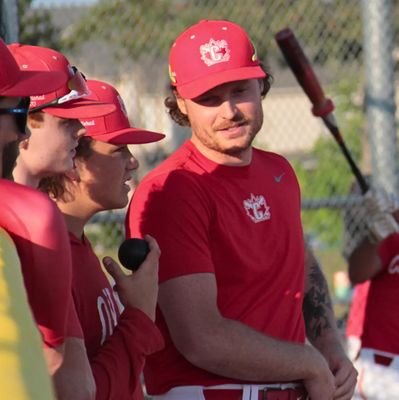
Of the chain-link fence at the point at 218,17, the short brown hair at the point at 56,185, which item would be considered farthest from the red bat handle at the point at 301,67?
the short brown hair at the point at 56,185

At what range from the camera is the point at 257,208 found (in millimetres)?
3561

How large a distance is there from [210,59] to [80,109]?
796mm

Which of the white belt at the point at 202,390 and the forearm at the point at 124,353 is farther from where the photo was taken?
the white belt at the point at 202,390

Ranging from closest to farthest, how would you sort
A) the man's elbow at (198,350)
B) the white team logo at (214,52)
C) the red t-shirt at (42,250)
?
the red t-shirt at (42,250), the man's elbow at (198,350), the white team logo at (214,52)

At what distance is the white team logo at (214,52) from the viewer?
3619 millimetres

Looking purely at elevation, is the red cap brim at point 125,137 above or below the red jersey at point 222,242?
above

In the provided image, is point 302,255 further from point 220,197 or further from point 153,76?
point 153,76

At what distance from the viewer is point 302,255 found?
3.67 m

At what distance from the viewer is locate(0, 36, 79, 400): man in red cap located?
149 centimetres

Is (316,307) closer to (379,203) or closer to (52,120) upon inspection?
(379,203)

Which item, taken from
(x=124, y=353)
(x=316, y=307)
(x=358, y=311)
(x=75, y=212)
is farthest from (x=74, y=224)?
(x=358, y=311)

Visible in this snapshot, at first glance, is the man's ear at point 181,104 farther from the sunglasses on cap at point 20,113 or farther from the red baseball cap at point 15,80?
the sunglasses on cap at point 20,113

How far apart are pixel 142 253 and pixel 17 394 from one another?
1460 mm

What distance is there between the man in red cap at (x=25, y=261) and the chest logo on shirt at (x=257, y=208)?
43.8 inches
